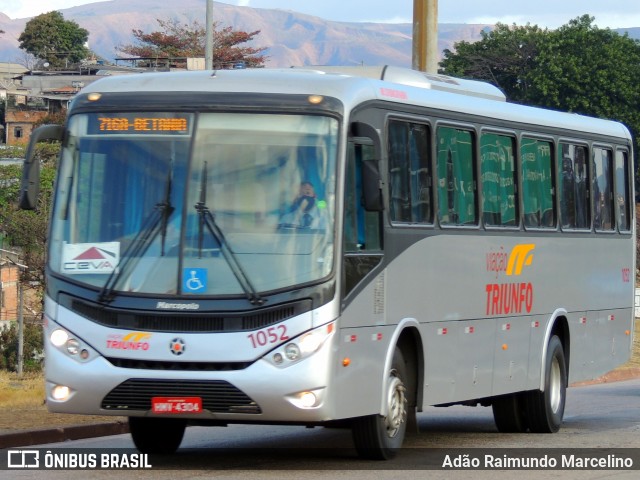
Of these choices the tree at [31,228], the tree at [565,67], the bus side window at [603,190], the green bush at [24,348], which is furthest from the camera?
the tree at [565,67]

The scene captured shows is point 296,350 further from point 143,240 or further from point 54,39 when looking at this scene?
point 54,39

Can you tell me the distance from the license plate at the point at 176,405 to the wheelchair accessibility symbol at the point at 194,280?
80cm

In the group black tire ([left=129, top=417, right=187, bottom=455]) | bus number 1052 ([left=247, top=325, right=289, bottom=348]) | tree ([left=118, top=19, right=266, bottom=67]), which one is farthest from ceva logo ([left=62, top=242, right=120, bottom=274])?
tree ([left=118, top=19, right=266, bottom=67])

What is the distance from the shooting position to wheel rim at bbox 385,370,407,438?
12.0m

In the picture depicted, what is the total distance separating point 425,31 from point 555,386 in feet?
20.2

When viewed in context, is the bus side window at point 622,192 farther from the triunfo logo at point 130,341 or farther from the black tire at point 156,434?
the triunfo logo at point 130,341

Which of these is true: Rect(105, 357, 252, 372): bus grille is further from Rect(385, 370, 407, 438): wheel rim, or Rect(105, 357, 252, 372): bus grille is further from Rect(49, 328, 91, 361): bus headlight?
Rect(385, 370, 407, 438): wheel rim

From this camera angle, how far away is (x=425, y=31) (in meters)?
20.2

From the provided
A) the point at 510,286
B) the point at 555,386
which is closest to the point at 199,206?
the point at 510,286

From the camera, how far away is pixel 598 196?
17359 millimetres

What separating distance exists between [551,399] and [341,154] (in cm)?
574

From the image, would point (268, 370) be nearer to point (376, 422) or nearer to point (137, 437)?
point (376, 422)

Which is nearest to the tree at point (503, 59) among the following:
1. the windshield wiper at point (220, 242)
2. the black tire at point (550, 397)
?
the black tire at point (550, 397)

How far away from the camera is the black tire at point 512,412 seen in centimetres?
1571
